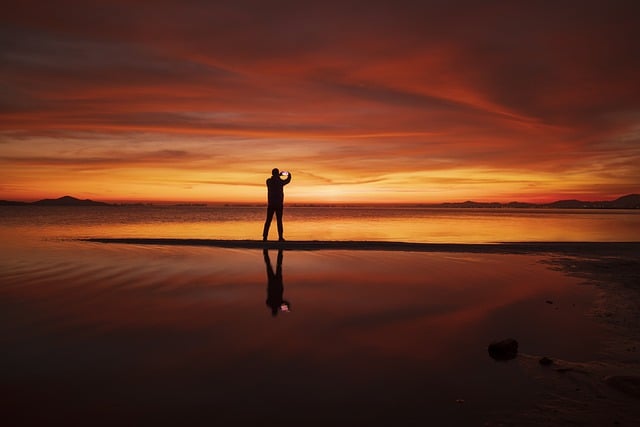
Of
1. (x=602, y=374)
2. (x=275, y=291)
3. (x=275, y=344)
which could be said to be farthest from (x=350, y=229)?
(x=602, y=374)

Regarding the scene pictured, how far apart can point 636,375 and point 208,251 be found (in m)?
13.8

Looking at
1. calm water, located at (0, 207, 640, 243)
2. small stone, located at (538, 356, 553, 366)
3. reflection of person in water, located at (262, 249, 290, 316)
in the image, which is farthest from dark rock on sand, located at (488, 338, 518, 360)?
calm water, located at (0, 207, 640, 243)

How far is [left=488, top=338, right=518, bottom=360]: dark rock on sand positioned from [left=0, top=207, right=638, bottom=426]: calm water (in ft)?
0.50

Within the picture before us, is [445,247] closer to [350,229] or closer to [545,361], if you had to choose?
[545,361]

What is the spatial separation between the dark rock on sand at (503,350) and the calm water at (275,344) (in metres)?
0.15

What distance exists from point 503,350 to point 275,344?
2657 millimetres

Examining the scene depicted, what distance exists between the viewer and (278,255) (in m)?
15.4

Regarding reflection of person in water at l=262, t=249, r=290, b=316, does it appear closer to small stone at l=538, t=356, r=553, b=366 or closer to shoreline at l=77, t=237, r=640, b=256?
small stone at l=538, t=356, r=553, b=366

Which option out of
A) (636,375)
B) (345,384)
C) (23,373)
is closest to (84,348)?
(23,373)

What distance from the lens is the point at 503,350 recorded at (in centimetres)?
526

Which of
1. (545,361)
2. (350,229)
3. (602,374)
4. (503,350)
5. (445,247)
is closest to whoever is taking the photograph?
(602,374)

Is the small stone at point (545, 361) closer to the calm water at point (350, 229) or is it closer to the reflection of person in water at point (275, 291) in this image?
the reflection of person in water at point (275, 291)

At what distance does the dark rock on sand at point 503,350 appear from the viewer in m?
5.20

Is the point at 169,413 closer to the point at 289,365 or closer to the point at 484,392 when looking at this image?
the point at 289,365
